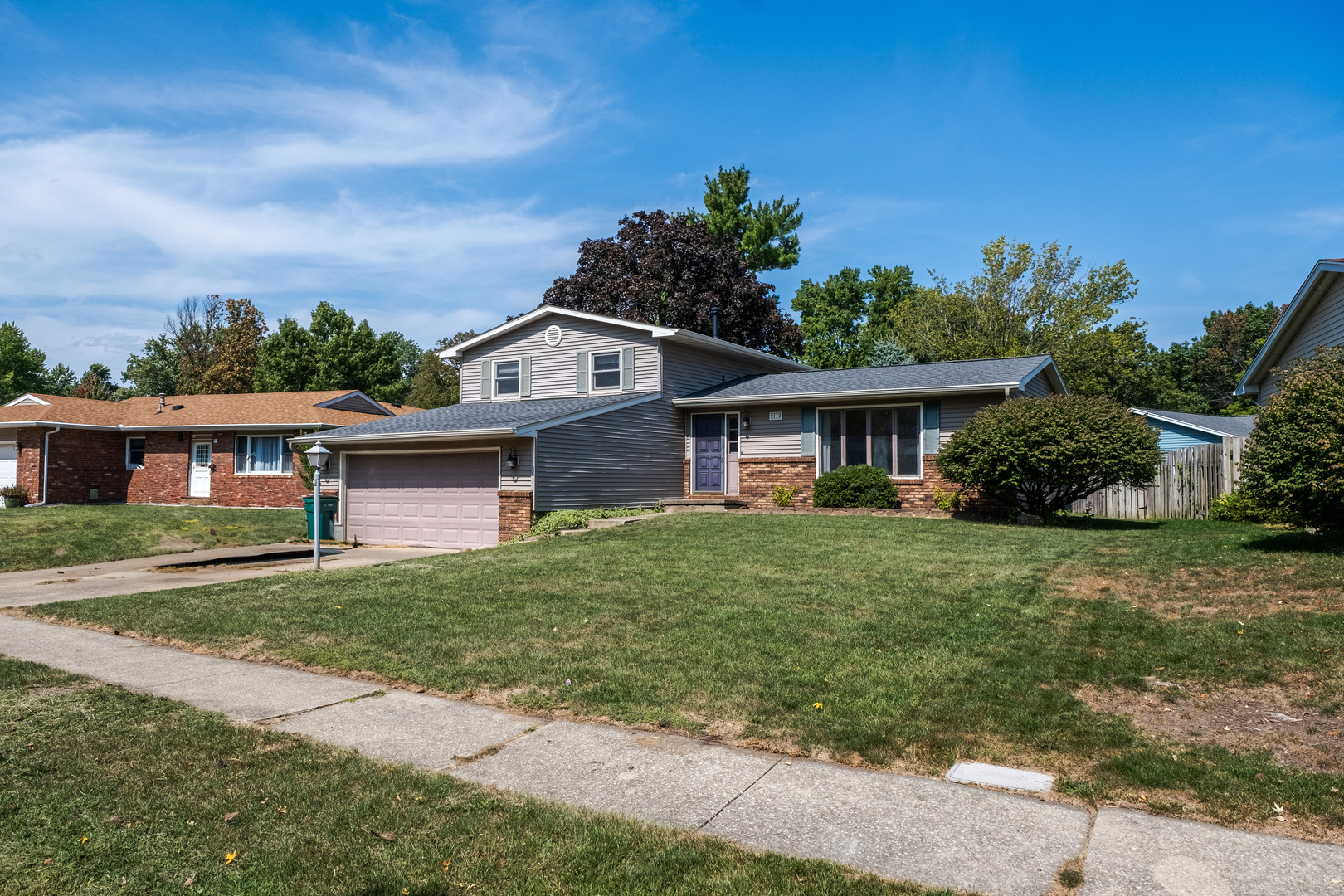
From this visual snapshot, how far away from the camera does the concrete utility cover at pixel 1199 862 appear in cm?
319

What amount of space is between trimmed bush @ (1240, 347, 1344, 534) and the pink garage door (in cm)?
1354

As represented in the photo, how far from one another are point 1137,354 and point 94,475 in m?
42.1

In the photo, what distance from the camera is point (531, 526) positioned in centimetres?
1733

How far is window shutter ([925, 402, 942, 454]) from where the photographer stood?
1819 cm

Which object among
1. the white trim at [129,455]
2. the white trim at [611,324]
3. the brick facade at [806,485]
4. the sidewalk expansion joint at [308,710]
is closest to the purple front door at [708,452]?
the brick facade at [806,485]

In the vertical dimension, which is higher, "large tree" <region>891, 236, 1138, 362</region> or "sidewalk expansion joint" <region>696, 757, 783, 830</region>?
"large tree" <region>891, 236, 1138, 362</region>

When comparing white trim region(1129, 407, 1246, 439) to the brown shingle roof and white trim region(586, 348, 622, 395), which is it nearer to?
white trim region(586, 348, 622, 395)

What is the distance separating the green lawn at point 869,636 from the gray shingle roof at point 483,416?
605 cm

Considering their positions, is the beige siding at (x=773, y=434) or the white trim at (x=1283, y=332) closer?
the white trim at (x=1283, y=332)

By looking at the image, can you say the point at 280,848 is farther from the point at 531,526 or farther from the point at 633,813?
the point at 531,526

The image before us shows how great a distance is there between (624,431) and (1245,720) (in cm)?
1528

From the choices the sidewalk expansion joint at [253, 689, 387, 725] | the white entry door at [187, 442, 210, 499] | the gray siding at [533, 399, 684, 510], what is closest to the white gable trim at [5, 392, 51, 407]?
the white entry door at [187, 442, 210, 499]

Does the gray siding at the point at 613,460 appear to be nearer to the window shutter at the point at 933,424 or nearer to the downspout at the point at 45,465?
the window shutter at the point at 933,424

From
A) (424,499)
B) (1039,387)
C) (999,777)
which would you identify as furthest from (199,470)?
(999,777)
